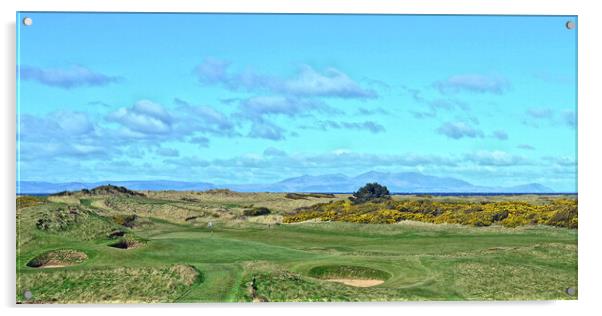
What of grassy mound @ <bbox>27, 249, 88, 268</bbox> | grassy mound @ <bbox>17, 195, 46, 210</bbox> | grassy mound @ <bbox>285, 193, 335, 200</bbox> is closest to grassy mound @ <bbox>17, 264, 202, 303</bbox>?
grassy mound @ <bbox>27, 249, 88, 268</bbox>

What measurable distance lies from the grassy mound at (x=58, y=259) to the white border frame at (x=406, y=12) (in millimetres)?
473

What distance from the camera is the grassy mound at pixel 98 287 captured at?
40.1ft

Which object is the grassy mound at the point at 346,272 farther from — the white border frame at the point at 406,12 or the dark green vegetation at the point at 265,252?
the white border frame at the point at 406,12

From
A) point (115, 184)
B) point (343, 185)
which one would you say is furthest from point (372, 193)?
point (115, 184)

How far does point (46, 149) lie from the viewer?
40.6ft

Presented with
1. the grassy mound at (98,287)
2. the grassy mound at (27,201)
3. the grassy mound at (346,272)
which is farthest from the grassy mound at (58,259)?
the grassy mound at (346,272)

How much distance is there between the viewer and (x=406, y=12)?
1281 cm

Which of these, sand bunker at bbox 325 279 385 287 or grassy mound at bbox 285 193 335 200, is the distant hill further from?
sand bunker at bbox 325 279 385 287

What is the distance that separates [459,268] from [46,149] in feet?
28.1

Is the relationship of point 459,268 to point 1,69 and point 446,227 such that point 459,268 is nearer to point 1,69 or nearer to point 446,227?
point 446,227

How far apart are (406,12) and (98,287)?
8240 millimetres

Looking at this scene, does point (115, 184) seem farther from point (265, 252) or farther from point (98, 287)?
point (265, 252)

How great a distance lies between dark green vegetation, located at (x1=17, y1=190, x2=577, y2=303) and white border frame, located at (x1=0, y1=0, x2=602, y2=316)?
0.20 m
